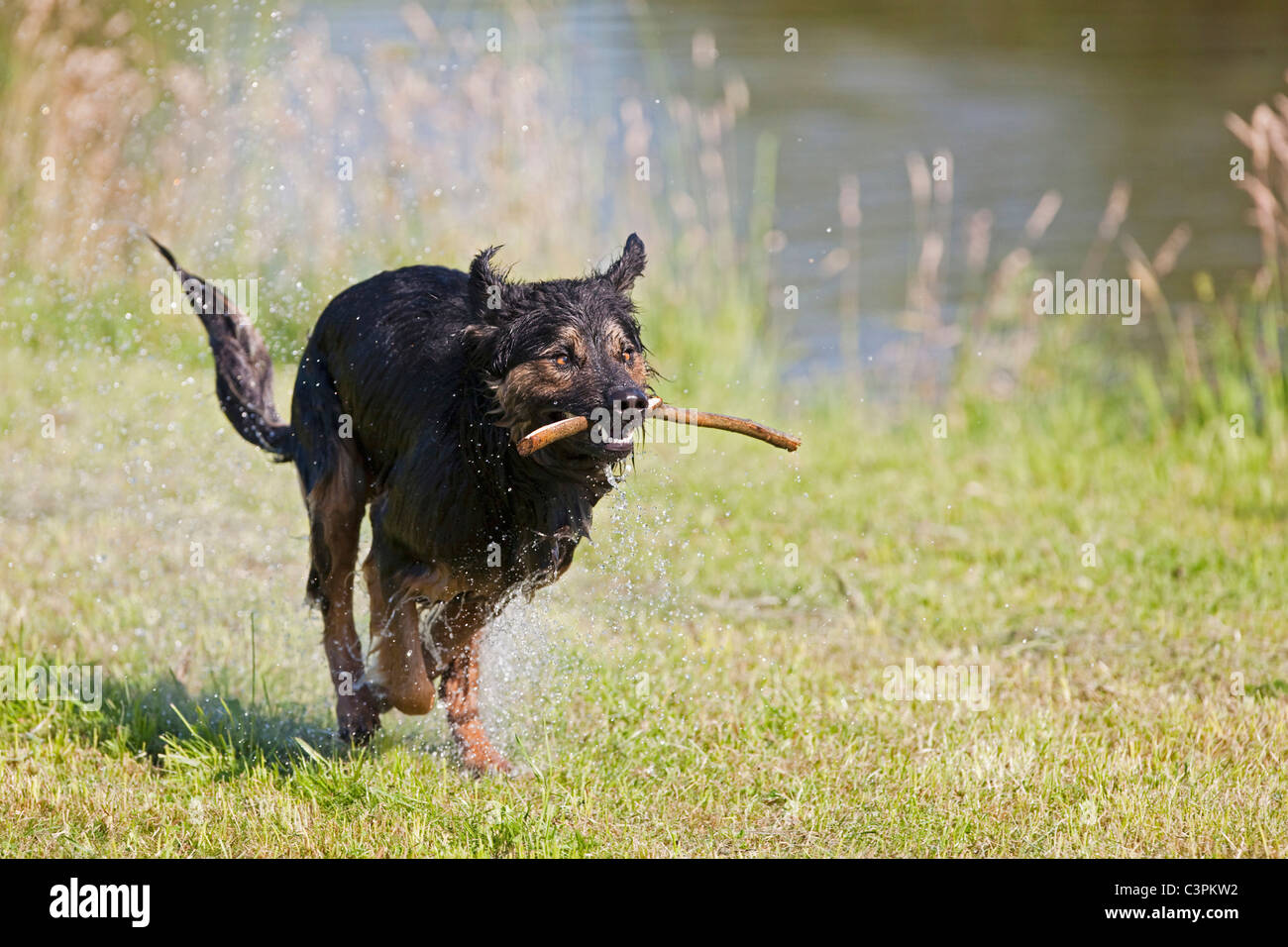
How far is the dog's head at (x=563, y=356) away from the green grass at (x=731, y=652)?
1085 mm

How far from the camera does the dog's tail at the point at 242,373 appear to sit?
5711mm

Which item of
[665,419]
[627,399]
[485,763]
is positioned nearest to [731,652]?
[485,763]

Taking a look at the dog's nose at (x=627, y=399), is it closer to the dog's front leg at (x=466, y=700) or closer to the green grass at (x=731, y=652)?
the green grass at (x=731, y=652)

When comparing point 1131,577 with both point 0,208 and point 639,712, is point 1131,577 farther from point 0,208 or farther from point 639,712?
point 0,208

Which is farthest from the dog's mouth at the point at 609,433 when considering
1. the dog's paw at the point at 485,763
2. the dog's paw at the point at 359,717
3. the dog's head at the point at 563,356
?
the dog's paw at the point at 359,717

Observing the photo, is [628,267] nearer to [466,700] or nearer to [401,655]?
[401,655]

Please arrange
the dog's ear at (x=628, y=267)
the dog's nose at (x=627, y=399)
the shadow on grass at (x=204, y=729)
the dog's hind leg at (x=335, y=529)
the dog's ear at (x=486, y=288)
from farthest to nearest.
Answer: the dog's hind leg at (x=335, y=529), the shadow on grass at (x=204, y=729), the dog's ear at (x=628, y=267), the dog's ear at (x=486, y=288), the dog's nose at (x=627, y=399)

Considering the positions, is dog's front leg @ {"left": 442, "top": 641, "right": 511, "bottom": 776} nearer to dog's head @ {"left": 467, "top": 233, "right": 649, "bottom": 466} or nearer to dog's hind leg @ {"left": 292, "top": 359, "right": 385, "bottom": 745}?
dog's hind leg @ {"left": 292, "top": 359, "right": 385, "bottom": 745}

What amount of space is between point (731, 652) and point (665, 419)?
189 cm

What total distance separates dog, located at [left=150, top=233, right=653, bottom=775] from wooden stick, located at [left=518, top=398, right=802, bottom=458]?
0.19ft

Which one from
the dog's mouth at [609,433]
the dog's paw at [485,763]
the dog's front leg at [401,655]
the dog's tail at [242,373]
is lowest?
the dog's paw at [485,763]

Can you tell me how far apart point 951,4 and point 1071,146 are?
4.00 metres

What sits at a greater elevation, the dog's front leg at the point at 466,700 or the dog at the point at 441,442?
the dog at the point at 441,442

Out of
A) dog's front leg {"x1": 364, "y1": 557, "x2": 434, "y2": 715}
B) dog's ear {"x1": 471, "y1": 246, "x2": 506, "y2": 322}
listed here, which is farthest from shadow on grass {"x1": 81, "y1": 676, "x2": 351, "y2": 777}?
dog's ear {"x1": 471, "y1": 246, "x2": 506, "y2": 322}
